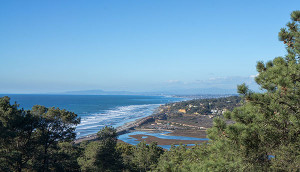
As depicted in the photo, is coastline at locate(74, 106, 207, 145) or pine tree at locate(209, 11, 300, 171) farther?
coastline at locate(74, 106, 207, 145)

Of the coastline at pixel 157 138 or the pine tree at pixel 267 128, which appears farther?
the coastline at pixel 157 138

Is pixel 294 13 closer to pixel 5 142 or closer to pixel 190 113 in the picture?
pixel 5 142

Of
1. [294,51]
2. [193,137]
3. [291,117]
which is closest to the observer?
[291,117]

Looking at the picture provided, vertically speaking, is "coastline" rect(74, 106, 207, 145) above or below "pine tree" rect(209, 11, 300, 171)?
below

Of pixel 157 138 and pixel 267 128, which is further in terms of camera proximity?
pixel 157 138

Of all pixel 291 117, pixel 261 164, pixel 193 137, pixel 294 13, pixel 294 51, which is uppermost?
pixel 294 13

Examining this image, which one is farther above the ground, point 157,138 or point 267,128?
point 267,128

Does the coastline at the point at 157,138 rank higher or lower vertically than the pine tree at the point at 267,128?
lower

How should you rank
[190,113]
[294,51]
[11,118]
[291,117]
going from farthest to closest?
[190,113], [11,118], [294,51], [291,117]

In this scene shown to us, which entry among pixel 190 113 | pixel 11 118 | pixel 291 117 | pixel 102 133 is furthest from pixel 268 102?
pixel 190 113

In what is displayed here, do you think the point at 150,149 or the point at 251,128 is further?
the point at 150,149

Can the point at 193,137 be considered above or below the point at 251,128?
below
